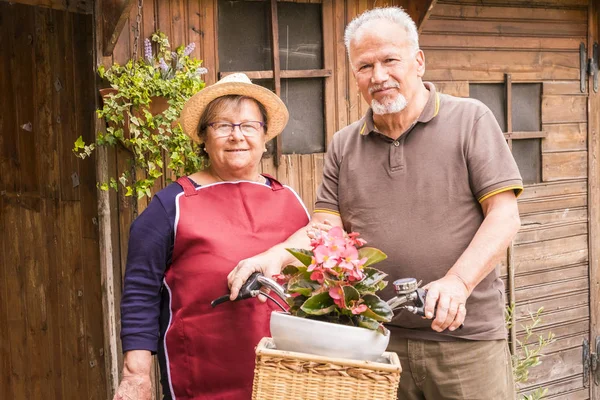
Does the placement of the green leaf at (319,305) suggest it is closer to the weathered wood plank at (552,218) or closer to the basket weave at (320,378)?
the basket weave at (320,378)

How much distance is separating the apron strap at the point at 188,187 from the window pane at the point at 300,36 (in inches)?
64.8

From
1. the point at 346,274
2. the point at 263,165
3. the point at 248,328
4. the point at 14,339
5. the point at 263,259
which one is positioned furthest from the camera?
the point at 14,339

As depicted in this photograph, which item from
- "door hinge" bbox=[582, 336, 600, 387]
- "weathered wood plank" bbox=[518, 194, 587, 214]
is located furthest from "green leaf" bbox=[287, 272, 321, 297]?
"door hinge" bbox=[582, 336, 600, 387]

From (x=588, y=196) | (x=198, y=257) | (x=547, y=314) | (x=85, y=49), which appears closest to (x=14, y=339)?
(x=85, y=49)

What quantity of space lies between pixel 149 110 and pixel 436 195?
1.66 m

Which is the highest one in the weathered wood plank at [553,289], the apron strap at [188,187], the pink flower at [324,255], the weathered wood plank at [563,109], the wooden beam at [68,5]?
the wooden beam at [68,5]

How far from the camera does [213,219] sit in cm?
277

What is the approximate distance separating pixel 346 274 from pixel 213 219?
0.85 meters

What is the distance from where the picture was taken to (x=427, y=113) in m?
2.68

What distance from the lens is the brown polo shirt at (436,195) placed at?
2.56m

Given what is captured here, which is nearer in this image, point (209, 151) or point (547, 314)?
point (209, 151)

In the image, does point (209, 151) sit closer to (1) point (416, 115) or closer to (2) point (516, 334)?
(1) point (416, 115)

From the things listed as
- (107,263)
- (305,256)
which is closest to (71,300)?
(107,263)

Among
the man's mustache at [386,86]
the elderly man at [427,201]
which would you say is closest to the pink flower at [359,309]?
the elderly man at [427,201]
